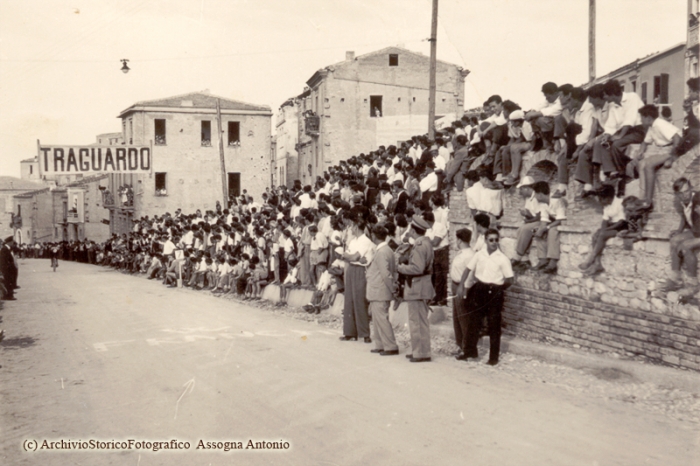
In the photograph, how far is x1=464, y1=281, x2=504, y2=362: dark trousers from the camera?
364 inches

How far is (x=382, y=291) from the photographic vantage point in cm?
1014

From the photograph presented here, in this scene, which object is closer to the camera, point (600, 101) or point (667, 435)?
point (667, 435)

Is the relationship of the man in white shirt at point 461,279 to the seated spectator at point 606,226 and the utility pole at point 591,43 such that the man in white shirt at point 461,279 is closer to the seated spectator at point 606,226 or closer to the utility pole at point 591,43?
the seated spectator at point 606,226

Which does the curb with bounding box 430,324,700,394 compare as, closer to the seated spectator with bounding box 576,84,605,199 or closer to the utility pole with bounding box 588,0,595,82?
the seated spectator with bounding box 576,84,605,199

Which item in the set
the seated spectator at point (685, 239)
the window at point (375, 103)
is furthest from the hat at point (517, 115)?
the window at point (375, 103)

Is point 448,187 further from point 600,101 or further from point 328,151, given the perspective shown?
point 328,151

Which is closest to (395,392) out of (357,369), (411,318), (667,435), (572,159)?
(357,369)

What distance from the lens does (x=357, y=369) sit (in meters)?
8.85

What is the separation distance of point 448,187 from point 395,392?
7.18m

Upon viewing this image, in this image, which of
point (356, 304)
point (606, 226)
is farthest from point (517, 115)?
point (356, 304)

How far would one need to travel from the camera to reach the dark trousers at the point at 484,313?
9.24 meters

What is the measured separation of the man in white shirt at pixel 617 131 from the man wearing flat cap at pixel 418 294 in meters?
2.69

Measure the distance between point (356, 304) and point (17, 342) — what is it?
250 inches

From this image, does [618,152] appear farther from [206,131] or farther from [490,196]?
[206,131]
